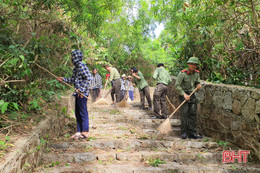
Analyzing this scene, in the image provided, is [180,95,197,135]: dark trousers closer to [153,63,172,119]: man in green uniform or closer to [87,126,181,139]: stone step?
[87,126,181,139]: stone step

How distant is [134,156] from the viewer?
163 inches

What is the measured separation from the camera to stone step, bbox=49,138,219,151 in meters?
4.43

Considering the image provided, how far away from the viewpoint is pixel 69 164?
12.2 ft

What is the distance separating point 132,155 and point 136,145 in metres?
0.60

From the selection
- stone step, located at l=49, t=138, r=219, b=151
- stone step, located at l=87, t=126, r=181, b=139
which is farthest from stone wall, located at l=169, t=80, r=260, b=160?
stone step, located at l=87, t=126, r=181, b=139

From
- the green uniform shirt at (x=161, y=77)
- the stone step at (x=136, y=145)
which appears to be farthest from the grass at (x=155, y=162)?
the green uniform shirt at (x=161, y=77)

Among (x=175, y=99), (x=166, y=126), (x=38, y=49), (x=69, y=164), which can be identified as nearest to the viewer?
(x=69, y=164)

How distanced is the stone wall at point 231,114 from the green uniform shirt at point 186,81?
1.48 ft

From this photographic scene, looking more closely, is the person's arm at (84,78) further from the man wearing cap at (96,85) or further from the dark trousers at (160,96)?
the man wearing cap at (96,85)

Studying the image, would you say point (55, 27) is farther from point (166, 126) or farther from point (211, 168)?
point (211, 168)

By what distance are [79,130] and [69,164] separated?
A: 54.1 inches

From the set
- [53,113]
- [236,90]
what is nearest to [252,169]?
[236,90]

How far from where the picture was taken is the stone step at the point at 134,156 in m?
3.90

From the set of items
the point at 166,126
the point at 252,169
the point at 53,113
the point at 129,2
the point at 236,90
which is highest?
the point at 129,2
